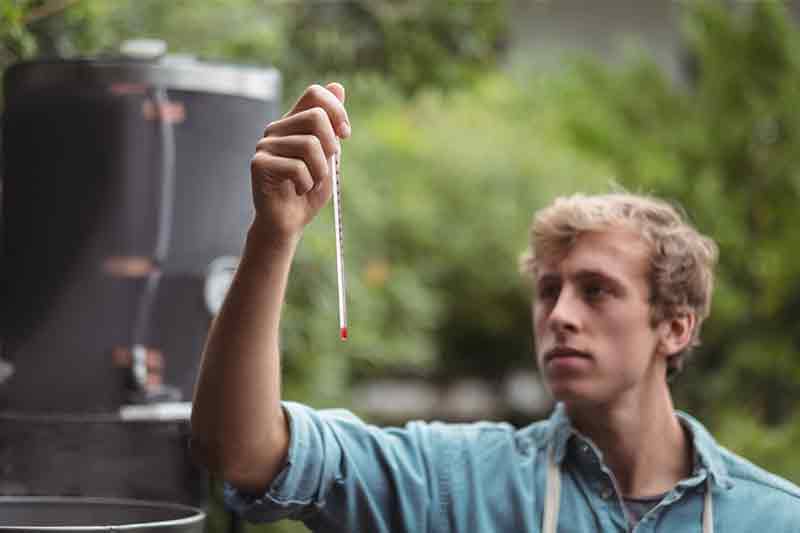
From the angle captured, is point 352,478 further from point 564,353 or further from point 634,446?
point 634,446

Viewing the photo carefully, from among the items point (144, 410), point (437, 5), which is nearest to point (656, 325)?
point (144, 410)

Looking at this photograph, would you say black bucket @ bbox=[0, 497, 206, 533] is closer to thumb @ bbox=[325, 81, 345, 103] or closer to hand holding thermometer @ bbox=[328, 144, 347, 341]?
hand holding thermometer @ bbox=[328, 144, 347, 341]

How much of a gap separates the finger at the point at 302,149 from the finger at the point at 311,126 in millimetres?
11

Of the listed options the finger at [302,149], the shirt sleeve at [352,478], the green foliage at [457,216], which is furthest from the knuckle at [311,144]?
the green foliage at [457,216]

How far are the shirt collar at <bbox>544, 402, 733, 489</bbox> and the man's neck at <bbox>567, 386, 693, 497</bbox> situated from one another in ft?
0.10

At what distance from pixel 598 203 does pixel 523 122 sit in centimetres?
820

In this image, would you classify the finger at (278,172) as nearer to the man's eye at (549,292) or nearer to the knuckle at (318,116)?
the knuckle at (318,116)

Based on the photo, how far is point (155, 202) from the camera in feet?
10.5

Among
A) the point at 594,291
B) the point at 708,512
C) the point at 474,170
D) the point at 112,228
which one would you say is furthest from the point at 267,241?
the point at 474,170

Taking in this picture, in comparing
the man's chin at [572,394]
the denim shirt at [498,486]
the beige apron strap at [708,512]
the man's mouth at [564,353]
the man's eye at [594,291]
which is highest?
the man's eye at [594,291]

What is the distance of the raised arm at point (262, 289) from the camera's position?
1959 millimetres

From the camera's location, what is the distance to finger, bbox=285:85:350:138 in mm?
1997

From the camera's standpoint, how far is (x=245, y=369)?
6.67ft

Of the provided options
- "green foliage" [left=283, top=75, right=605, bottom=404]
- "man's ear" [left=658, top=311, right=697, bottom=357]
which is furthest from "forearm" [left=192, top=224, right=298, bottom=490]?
"green foliage" [left=283, top=75, right=605, bottom=404]
